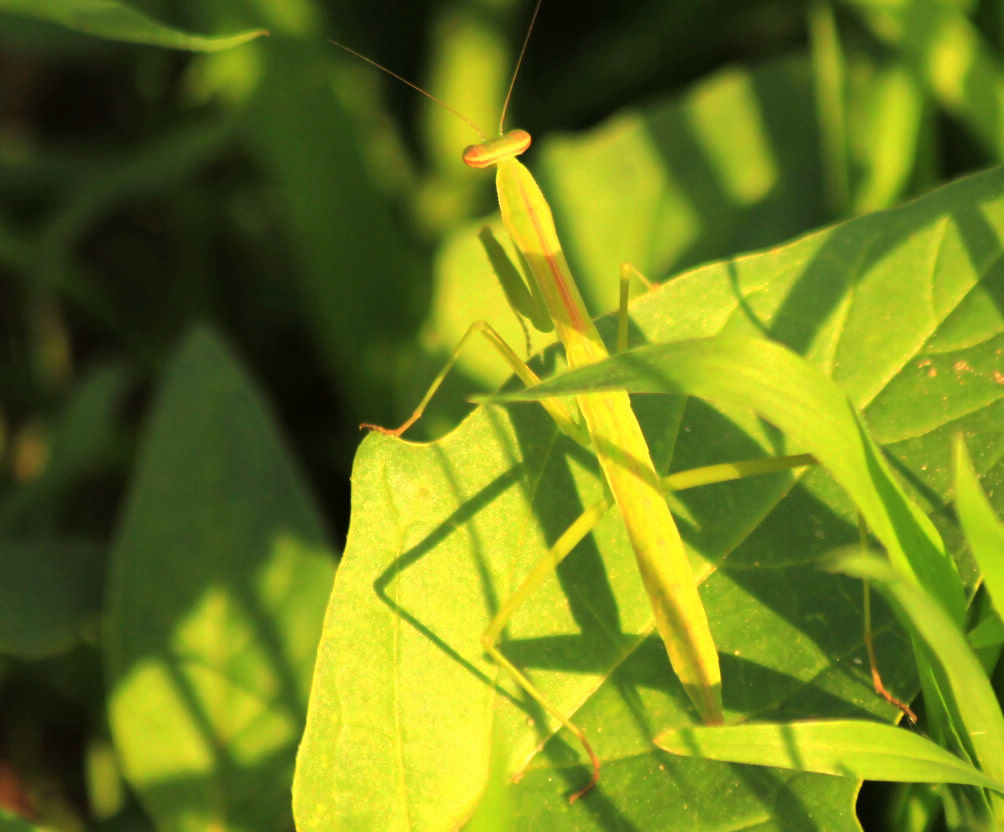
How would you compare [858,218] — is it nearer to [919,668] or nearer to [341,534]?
[919,668]

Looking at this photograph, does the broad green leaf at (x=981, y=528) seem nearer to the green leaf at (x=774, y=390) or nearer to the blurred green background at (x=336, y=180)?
the green leaf at (x=774, y=390)

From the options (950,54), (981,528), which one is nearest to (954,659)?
(981,528)

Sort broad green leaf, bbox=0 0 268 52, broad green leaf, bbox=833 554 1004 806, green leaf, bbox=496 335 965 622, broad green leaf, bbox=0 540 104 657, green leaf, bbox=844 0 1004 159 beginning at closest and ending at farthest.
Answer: broad green leaf, bbox=833 554 1004 806, green leaf, bbox=496 335 965 622, broad green leaf, bbox=0 0 268 52, broad green leaf, bbox=0 540 104 657, green leaf, bbox=844 0 1004 159

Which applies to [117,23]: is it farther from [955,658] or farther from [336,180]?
[336,180]

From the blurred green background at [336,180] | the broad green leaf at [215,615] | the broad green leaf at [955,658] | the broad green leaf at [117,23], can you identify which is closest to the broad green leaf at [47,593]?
the blurred green background at [336,180]

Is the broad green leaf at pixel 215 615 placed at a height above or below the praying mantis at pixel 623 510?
below

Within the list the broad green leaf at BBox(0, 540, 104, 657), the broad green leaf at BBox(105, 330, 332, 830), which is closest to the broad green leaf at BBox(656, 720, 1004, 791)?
the broad green leaf at BBox(105, 330, 332, 830)

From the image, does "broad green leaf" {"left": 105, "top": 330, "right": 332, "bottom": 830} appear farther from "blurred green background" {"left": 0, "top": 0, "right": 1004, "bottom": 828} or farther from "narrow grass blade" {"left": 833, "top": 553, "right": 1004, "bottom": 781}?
"narrow grass blade" {"left": 833, "top": 553, "right": 1004, "bottom": 781}
